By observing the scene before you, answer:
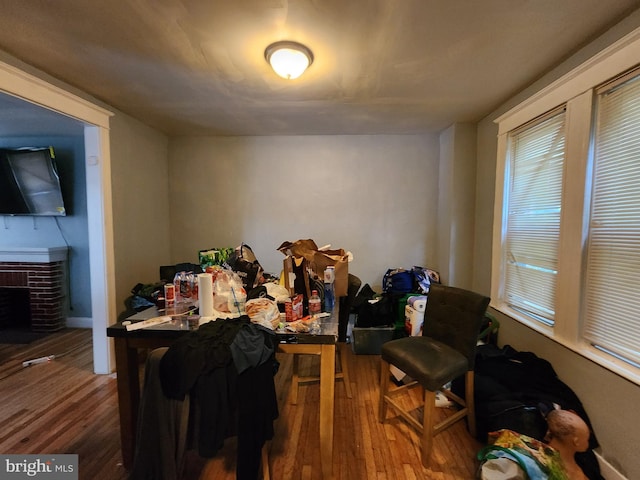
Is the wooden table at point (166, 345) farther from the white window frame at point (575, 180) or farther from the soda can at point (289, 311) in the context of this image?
the white window frame at point (575, 180)

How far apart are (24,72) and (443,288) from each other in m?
3.13

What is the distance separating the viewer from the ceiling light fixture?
1642mm

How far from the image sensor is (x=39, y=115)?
2.68 m

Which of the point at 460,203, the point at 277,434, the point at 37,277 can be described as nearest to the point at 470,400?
the point at 277,434

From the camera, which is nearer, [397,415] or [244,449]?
[244,449]

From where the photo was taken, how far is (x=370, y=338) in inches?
114

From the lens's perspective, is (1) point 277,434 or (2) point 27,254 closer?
(1) point 277,434

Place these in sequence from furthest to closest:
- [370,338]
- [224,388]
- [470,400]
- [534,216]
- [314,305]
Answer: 1. [370,338]
2. [534,216]
3. [470,400]
4. [314,305]
5. [224,388]

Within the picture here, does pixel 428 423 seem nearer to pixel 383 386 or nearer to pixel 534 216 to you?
pixel 383 386

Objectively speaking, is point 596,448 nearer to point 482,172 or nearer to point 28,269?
point 482,172

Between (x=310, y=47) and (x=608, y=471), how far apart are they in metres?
2.84

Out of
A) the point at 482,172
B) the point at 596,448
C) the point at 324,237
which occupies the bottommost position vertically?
the point at 596,448

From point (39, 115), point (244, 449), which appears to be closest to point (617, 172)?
point (244, 449)

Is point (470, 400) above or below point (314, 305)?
below
